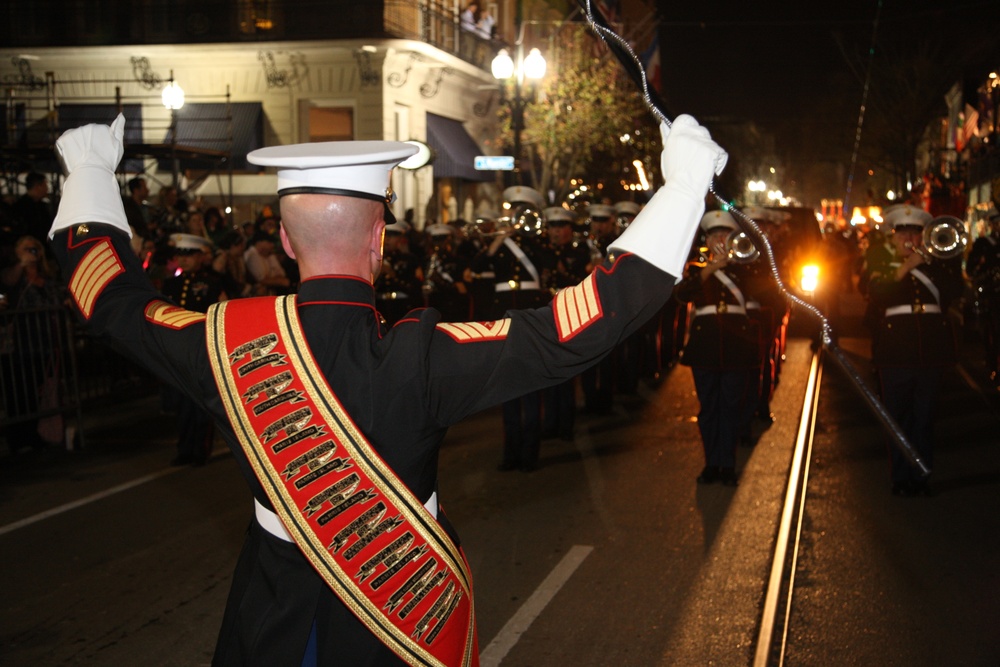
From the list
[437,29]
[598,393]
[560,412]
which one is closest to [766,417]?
[598,393]

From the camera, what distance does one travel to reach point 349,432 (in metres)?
2.30

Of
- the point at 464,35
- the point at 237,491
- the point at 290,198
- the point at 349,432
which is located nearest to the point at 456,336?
the point at 349,432

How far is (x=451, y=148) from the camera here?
93.0 ft

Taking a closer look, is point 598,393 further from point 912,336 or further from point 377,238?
point 377,238

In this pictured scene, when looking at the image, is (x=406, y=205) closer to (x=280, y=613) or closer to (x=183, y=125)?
(x=183, y=125)

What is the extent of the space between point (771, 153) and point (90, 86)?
9898 centimetres

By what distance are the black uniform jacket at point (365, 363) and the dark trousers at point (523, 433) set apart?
19.9 feet

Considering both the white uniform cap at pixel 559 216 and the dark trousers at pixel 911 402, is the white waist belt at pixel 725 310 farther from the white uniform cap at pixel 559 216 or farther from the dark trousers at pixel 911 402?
the white uniform cap at pixel 559 216

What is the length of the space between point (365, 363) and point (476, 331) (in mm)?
242

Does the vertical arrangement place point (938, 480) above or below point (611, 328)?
below

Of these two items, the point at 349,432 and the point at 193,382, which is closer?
the point at 349,432

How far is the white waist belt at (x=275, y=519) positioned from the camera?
2447mm

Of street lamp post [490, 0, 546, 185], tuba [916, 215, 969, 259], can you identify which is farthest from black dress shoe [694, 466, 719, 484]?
street lamp post [490, 0, 546, 185]

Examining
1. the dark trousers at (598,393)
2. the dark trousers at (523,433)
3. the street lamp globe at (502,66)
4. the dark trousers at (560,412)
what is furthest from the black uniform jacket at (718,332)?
the street lamp globe at (502,66)
